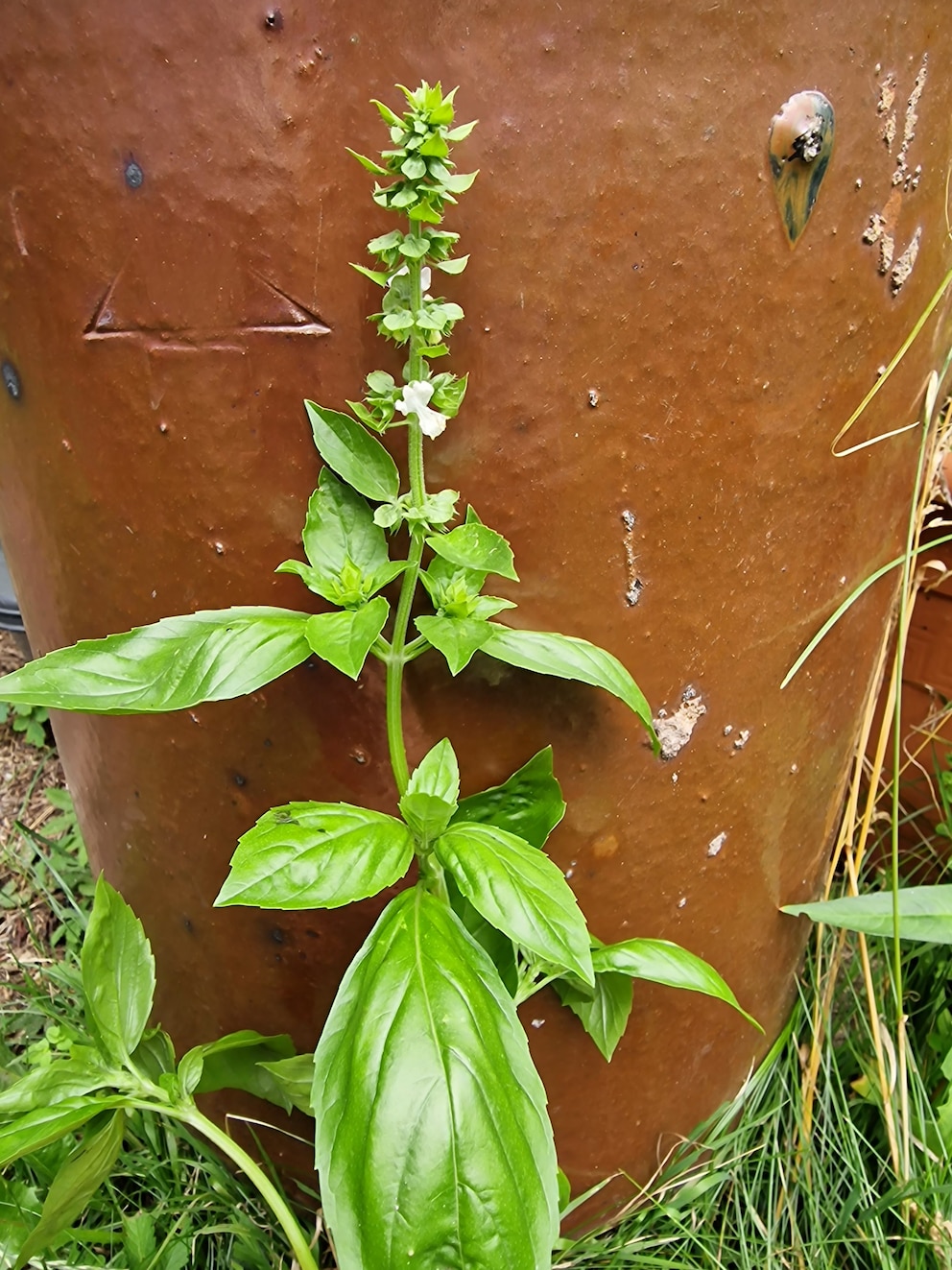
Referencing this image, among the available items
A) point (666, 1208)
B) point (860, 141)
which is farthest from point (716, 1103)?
point (860, 141)

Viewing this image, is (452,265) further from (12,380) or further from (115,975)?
(115,975)

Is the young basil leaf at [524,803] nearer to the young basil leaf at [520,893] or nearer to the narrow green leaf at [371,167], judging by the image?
the young basil leaf at [520,893]

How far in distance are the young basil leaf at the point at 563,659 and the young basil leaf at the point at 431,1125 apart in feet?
0.54

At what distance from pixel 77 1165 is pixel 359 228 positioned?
1.95 feet

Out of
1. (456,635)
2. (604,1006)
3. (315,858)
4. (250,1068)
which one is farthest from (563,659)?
(250,1068)

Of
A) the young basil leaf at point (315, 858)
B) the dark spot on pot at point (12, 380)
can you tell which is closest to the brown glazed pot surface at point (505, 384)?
the dark spot on pot at point (12, 380)

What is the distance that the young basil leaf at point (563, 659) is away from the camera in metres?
0.54

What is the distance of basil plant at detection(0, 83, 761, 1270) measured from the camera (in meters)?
0.43

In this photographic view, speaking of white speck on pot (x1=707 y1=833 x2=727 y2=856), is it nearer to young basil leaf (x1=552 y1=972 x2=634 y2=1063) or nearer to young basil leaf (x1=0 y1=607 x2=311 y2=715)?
young basil leaf (x1=552 y1=972 x2=634 y2=1063)

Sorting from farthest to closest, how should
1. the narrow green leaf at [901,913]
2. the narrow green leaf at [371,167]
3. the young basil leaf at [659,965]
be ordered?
the narrow green leaf at [901,913]
the young basil leaf at [659,965]
the narrow green leaf at [371,167]

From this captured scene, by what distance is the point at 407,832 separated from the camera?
0.52m

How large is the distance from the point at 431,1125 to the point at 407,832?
0.48 feet

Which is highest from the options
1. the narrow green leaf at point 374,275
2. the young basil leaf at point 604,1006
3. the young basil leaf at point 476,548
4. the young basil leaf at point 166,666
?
the narrow green leaf at point 374,275

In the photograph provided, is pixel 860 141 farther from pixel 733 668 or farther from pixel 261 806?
pixel 261 806
